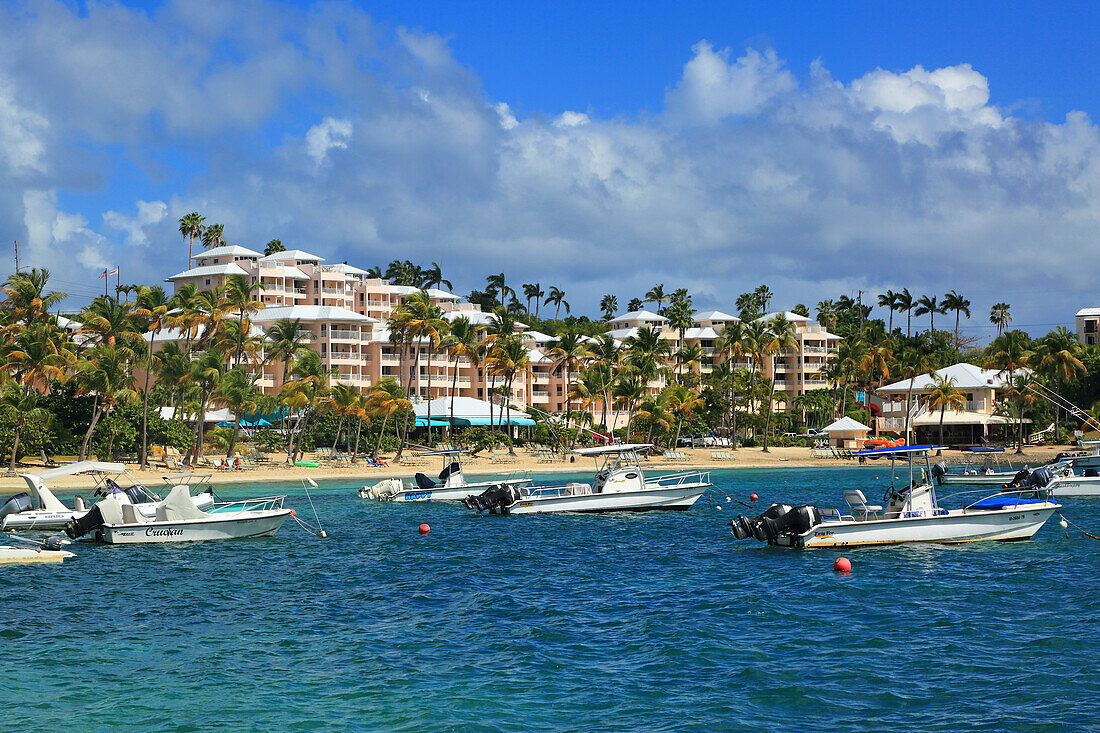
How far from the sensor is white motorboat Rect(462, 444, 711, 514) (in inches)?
1736

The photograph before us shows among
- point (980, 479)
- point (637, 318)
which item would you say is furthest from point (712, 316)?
point (980, 479)

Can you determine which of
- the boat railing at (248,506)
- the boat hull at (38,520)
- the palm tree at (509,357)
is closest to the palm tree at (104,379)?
the boat railing at (248,506)

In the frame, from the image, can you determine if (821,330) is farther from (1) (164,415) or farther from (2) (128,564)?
(2) (128,564)

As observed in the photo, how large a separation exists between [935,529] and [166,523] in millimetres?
25168

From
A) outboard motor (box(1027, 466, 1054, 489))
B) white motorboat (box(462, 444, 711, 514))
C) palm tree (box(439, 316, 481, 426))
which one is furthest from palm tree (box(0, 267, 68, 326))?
outboard motor (box(1027, 466, 1054, 489))

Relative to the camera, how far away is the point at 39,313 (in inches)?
3169

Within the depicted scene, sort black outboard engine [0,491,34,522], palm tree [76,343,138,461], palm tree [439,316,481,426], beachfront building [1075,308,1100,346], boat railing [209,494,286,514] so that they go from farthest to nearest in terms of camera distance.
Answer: beachfront building [1075,308,1100,346], palm tree [439,316,481,426], palm tree [76,343,138,461], boat railing [209,494,286,514], black outboard engine [0,491,34,522]

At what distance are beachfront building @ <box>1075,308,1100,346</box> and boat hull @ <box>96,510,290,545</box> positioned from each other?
451ft

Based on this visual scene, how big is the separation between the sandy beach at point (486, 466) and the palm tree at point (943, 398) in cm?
495

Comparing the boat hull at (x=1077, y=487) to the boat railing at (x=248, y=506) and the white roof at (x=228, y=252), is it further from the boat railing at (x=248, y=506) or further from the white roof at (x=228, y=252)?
the white roof at (x=228, y=252)

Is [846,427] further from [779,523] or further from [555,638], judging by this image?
[555,638]

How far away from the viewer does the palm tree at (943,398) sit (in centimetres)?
9450

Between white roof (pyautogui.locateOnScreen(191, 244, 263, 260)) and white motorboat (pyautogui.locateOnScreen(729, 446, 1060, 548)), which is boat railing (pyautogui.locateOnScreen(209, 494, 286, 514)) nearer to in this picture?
white motorboat (pyautogui.locateOnScreen(729, 446, 1060, 548))

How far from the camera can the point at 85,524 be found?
34.4m
